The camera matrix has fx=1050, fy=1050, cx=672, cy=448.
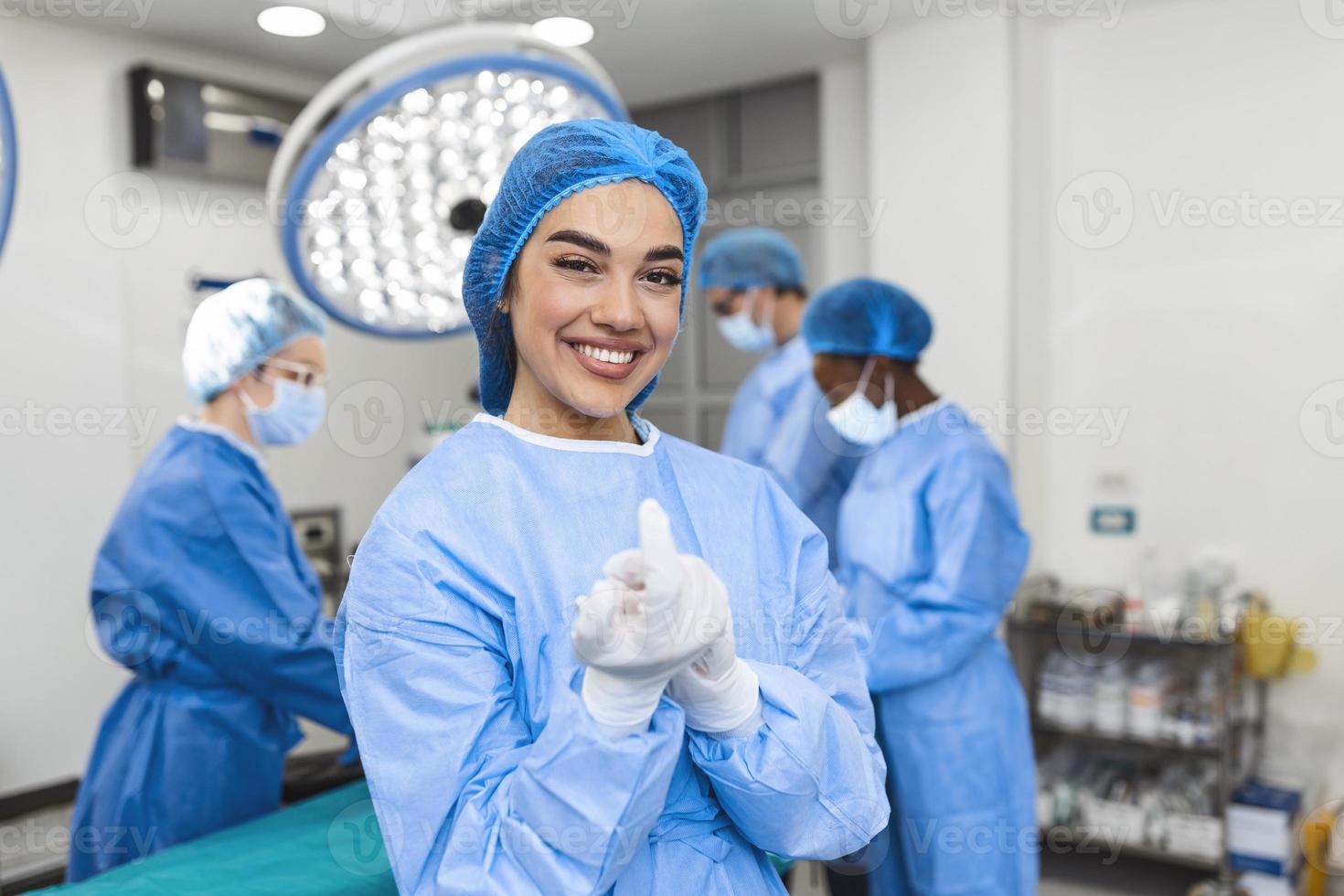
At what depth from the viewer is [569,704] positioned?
85cm

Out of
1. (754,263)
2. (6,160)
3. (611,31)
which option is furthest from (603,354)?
(611,31)

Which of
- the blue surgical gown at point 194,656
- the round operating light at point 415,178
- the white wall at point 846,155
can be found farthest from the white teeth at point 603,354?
the white wall at point 846,155

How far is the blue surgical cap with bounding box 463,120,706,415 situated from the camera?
1024 millimetres

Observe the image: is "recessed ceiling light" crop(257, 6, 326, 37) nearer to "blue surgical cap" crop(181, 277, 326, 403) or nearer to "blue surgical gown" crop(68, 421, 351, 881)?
"blue surgical cap" crop(181, 277, 326, 403)

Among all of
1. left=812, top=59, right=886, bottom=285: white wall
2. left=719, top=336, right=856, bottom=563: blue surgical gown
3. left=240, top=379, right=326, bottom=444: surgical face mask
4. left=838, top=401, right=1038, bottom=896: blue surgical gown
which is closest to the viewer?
left=838, top=401, right=1038, bottom=896: blue surgical gown

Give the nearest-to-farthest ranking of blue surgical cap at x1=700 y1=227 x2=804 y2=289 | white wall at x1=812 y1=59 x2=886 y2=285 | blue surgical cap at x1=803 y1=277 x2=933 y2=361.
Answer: blue surgical cap at x1=803 y1=277 x2=933 y2=361, blue surgical cap at x1=700 y1=227 x2=804 y2=289, white wall at x1=812 y1=59 x2=886 y2=285

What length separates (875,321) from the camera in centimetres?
232

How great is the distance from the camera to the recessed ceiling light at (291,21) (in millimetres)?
3254

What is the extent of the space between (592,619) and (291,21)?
126 inches

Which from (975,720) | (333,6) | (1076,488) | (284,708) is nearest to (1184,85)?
(1076,488)

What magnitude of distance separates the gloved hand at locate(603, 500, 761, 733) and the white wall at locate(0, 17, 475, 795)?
2840 mm

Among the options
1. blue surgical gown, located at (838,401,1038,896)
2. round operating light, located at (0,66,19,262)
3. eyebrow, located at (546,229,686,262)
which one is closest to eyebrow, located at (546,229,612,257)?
eyebrow, located at (546,229,686,262)

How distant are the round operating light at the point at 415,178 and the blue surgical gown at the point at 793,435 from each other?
1.26 m

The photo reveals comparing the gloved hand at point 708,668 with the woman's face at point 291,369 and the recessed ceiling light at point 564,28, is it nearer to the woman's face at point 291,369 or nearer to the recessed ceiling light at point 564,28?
the woman's face at point 291,369
